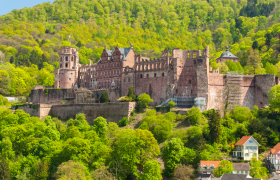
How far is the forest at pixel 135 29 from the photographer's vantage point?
133 meters

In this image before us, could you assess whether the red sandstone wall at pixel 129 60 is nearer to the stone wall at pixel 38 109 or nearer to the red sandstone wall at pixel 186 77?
the red sandstone wall at pixel 186 77

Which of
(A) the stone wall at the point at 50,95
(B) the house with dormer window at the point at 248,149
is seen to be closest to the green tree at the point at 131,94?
(A) the stone wall at the point at 50,95

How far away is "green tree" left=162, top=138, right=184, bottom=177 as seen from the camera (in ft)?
189

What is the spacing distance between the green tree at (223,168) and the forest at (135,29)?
5309cm

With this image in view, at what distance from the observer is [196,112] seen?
66.0 m

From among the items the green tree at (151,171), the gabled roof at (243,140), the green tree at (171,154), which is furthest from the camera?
the gabled roof at (243,140)

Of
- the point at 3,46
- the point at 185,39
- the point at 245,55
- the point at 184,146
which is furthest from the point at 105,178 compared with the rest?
the point at 185,39

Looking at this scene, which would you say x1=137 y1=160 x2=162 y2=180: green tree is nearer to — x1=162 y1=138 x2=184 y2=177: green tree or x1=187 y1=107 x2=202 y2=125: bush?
x1=162 y1=138 x2=184 y2=177: green tree

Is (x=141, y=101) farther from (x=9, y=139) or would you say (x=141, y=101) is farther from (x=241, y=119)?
(x=9, y=139)

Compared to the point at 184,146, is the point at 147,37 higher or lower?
higher

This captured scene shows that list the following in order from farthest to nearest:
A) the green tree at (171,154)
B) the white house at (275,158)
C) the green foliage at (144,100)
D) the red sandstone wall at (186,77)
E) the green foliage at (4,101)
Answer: the green foliage at (4,101) < the green foliage at (144,100) < the red sandstone wall at (186,77) < the green tree at (171,154) < the white house at (275,158)

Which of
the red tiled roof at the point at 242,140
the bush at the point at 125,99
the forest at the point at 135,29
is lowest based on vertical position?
the red tiled roof at the point at 242,140

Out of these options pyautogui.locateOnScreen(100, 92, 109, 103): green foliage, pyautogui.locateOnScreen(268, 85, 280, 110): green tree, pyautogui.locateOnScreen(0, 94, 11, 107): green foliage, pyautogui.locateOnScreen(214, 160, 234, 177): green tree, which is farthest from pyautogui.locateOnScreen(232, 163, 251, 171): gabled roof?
pyautogui.locateOnScreen(0, 94, 11, 107): green foliage

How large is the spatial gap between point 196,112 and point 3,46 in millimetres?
89547
